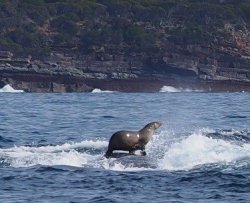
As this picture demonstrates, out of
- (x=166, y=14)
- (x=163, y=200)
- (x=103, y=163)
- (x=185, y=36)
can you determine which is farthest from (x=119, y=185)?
(x=166, y=14)

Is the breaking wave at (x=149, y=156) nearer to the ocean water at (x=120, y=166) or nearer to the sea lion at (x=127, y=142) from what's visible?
the ocean water at (x=120, y=166)

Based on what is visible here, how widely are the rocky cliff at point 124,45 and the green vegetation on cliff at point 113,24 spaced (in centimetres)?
12

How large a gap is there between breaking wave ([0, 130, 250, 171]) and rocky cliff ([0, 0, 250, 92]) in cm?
7757

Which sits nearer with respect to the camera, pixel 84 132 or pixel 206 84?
pixel 84 132

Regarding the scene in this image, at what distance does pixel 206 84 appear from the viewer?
112 m

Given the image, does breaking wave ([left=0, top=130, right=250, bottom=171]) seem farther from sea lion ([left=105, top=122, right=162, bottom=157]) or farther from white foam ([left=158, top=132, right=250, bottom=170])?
sea lion ([left=105, top=122, right=162, bottom=157])

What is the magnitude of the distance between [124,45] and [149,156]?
93.7 meters

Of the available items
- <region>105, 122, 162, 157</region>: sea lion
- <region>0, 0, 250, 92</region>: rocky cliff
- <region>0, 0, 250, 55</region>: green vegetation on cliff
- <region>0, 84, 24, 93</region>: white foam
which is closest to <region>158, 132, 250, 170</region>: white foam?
<region>105, 122, 162, 157</region>: sea lion

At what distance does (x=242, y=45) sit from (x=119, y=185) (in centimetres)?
10183

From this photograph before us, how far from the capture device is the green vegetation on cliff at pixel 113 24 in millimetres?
119188

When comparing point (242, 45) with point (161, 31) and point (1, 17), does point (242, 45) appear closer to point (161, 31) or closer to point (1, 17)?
point (161, 31)

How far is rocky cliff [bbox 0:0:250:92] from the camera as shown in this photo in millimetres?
110812

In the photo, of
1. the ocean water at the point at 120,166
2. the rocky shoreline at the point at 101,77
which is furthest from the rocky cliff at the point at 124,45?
the ocean water at the point at 120,166

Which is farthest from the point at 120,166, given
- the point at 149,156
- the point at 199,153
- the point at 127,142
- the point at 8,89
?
the point at 8,89
